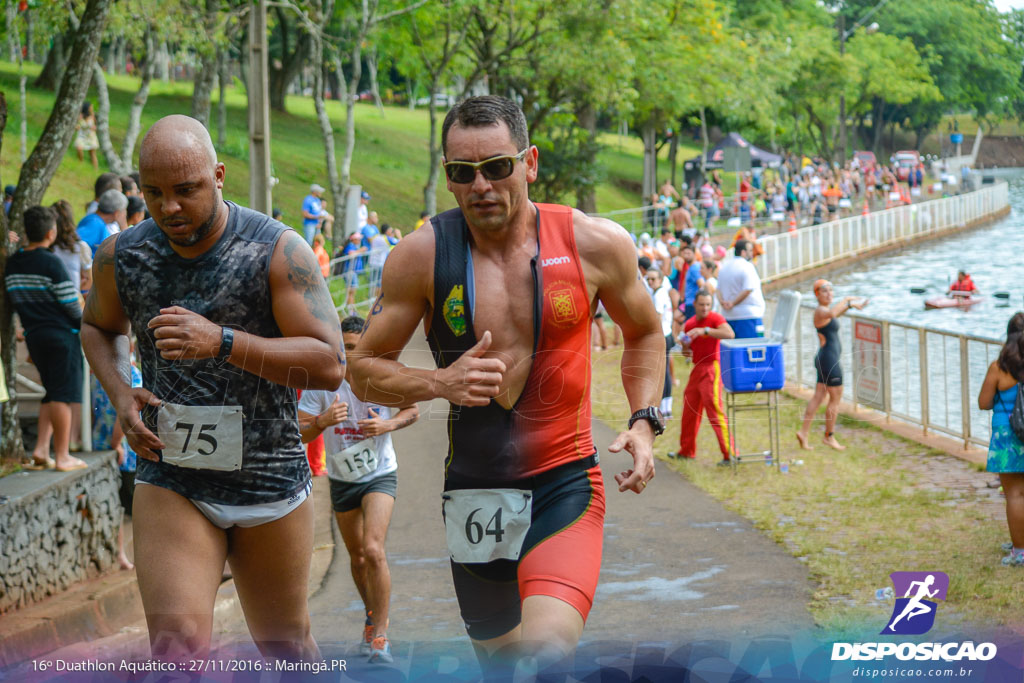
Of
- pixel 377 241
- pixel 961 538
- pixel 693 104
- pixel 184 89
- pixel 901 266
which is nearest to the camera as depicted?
pixel 961 538

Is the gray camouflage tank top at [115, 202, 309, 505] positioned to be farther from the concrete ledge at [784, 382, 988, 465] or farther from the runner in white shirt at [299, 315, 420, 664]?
the concrete ledge at [784, 382, 988, 465]

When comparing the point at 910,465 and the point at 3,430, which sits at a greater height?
the point at 3,430

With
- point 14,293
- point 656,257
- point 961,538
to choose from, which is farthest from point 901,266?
point 14,293

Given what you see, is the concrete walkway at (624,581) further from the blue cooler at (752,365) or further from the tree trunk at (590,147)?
the tree trunk at (590,147)

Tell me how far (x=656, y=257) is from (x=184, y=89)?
40131mm

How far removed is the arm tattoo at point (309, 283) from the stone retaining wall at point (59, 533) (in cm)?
A: 349

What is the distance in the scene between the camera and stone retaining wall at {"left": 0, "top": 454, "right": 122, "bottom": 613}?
21.4 ft

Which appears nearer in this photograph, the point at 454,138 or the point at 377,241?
the point at 454,138

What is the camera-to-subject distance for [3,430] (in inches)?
305

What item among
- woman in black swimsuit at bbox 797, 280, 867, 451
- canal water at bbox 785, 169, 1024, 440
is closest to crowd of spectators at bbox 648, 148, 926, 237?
canal water at bbox 785, 169, 1024, 440

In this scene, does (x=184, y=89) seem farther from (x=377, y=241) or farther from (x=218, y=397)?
(x=218, y=397)

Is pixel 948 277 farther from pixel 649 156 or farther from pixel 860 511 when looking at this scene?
pixel 860 511

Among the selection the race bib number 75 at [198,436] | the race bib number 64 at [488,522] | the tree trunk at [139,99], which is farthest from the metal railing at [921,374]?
the tree trunk at [139,99]

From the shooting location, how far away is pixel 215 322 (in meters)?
3.71
